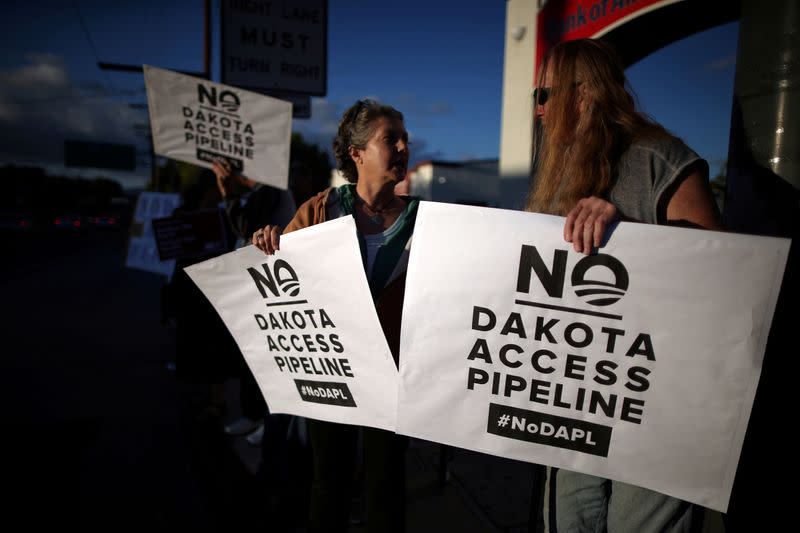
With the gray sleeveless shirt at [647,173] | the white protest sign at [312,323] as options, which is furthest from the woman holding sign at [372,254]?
the gray sleeveless shirt at [647,173]

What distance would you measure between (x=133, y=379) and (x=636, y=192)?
506 cm

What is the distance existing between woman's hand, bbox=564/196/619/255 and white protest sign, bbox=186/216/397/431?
2.25ft

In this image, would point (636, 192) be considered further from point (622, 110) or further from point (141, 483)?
point (141, 483)

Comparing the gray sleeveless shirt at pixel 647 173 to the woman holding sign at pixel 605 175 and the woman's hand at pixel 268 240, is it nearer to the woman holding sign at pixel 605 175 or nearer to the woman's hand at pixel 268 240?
the woman holding sign at pixel 605 175

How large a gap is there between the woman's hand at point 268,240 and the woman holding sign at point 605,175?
3.10 ft

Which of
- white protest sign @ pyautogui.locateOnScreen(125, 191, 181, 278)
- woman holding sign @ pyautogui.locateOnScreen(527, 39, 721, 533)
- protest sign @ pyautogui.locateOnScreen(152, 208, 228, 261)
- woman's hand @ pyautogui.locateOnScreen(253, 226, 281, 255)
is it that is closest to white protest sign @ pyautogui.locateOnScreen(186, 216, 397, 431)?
woman's hand @ pyautogui.locateOnScreen(253, 226, 281, 255)

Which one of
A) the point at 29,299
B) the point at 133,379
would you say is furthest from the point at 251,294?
the point at 29,299

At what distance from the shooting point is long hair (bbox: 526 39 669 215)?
1263mm

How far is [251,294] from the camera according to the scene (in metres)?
1.91

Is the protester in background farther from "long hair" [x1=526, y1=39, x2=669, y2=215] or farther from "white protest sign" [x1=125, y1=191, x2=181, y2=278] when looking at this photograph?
"white protest sign" [x1=125, y1=191, x2=181, y2=278]

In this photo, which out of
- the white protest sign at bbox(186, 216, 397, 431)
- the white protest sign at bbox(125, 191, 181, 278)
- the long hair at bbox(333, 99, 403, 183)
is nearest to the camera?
the white protest sign at bbox(186, 216, 397, 431)

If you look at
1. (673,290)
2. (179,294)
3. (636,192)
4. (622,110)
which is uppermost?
(622,110)

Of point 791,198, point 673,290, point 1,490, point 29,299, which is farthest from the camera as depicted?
point 29,299

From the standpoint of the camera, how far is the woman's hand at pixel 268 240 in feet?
5.90
